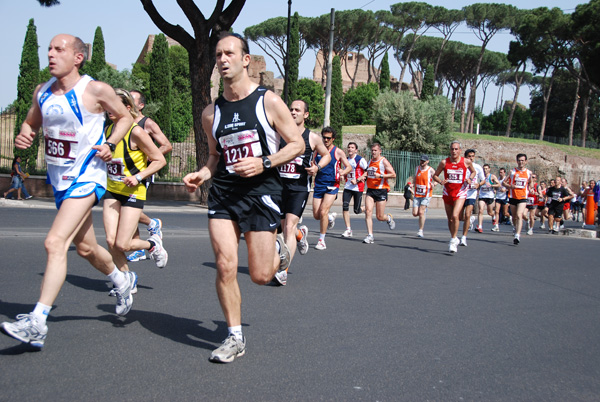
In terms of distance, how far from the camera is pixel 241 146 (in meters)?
3.90

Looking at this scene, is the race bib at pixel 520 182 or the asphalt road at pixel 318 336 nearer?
the asphalt road at pixel 318 336

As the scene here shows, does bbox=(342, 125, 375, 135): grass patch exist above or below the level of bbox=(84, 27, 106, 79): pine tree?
below

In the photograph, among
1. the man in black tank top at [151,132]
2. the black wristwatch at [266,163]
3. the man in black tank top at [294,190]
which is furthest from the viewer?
the man in black tank top at [294,190]

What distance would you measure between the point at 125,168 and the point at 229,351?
101 inches

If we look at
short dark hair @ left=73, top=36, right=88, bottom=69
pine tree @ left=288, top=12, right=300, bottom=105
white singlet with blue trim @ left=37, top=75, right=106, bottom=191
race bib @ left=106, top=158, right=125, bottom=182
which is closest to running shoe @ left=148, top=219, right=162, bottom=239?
race bib @ left=106, top=158, right=125, bottom=182

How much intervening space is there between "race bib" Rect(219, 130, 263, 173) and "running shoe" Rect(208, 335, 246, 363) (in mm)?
1108

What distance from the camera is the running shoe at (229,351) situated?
3.69 metres

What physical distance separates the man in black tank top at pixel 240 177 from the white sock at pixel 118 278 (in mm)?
1126

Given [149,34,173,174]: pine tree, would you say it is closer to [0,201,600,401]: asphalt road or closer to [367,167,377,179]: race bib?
[367,167,377,179]: race bib

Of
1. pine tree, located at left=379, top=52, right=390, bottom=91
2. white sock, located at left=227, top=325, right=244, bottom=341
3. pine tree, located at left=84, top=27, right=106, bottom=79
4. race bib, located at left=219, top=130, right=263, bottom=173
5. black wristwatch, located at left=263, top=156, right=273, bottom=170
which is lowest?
white sock, located at left=227, top=325, right=244, bottom=341

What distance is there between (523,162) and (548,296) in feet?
23.8

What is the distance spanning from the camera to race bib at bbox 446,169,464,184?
10555 mm

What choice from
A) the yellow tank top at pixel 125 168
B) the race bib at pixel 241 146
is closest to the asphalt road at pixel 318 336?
the yellow tank top at pixel 125 168

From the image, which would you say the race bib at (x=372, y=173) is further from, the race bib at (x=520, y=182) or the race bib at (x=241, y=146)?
the race bib at (x=241, y=146)
